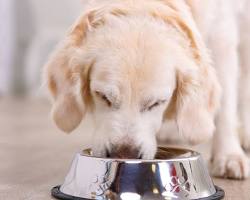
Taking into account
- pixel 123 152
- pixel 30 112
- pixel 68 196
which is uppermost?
pixel 30 112

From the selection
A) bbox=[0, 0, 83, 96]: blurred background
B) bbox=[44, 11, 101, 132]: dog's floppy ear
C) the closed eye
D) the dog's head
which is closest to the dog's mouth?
the dog's head

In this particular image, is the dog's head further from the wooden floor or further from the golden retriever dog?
the wooden floor

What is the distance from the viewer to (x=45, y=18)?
724 centimetres

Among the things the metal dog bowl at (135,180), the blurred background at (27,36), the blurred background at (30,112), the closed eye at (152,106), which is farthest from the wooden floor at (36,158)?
the blurred background at (27,36)

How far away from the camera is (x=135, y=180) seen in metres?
1.67

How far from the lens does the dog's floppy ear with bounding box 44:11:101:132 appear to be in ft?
6.61

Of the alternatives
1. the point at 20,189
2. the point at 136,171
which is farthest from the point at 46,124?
the point at 136,171

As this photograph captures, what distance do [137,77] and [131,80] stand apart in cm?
2

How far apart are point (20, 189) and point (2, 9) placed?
5.61 m

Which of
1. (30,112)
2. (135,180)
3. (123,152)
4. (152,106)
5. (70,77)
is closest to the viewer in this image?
(135,180)

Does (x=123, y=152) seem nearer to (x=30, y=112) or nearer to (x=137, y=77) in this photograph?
(x=137, y=77)

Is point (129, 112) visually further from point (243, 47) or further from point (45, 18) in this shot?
point (45, 18)

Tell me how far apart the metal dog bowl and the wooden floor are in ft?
0.34

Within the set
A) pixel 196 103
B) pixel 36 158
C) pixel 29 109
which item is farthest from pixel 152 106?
pixel 29 109
